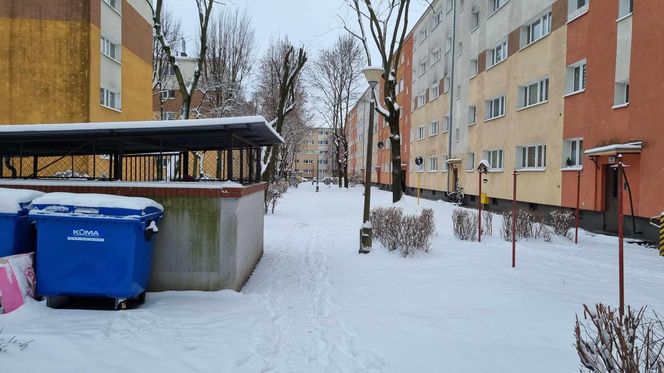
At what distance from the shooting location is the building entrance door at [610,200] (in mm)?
13859

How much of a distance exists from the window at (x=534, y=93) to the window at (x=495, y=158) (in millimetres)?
2792

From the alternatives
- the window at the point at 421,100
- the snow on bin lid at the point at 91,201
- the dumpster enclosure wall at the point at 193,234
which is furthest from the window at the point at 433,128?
the snow on bin lid at the point at 91,201

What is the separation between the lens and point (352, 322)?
4961mm

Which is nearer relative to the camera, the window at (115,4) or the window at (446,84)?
the window at (115,4)

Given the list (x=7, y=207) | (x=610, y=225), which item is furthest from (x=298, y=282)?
(x=610, y=225)

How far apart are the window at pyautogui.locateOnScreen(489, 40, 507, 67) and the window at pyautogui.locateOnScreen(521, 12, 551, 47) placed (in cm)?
182

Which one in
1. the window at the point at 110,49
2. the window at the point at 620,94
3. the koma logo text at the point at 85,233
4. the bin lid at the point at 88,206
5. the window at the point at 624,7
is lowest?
the koma logo text at the point at 85,233

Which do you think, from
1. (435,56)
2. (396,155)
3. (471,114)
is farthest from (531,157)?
(435,56)

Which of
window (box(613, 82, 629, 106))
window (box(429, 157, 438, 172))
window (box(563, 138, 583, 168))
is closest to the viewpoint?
window (box(613, 82, 629, 106))

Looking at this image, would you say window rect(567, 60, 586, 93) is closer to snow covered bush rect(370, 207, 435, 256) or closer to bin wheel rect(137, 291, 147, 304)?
snow covered bush rect(370, 207, 435, 256)

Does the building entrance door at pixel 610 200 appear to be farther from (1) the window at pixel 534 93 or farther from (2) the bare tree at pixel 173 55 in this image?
(2) the bare tree at pixel 173 55

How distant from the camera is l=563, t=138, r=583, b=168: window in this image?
15836mm

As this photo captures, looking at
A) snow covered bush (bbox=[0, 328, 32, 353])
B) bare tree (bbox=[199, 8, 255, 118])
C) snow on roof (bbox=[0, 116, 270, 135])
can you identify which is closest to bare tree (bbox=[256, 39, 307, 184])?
bare tree (bbox=[199, 8, 255, 118])

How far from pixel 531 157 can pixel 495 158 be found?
11.2ft
